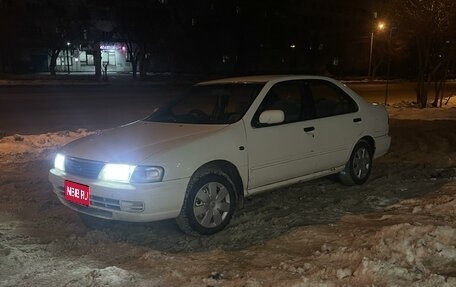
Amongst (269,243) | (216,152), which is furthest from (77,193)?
(269,243)

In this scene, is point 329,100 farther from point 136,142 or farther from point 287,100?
point 136,142

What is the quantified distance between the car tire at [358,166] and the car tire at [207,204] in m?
2.11

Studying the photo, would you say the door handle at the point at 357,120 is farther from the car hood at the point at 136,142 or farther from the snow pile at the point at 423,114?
the snow pile at the point at 423,114

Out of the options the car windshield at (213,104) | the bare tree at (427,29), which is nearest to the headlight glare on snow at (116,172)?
the car windshield at (213,104)

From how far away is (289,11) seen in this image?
176 feet

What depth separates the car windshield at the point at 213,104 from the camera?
5449mm

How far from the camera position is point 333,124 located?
6.16 m

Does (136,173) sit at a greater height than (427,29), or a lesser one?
lesser

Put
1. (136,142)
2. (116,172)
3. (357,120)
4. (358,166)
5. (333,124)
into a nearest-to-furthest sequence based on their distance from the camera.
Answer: (116,172) < (136,142) < (333,124) < (357,120) < (358,166)

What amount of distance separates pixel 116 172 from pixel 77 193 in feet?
1.69

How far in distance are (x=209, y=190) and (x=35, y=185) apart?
302 centimetres

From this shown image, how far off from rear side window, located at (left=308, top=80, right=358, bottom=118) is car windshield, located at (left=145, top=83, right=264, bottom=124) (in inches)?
34.2

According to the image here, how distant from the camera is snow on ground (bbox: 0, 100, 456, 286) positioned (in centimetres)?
386

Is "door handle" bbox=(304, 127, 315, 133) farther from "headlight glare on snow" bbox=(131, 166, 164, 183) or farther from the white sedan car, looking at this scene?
"headlight glare on snow" bbox=(131, 166, 164, 183)
